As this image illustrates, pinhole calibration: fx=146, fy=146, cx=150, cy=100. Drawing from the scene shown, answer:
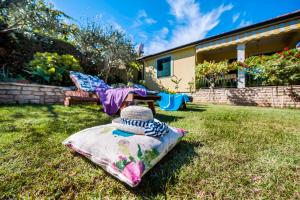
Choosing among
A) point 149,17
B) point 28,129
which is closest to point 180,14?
point 149,17

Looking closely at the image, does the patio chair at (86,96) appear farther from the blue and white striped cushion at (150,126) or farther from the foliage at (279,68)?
the foliage at (279,68)

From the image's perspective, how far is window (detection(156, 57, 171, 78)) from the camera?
1096 centimetres

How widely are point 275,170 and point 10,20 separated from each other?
871 cm

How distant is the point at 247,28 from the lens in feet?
24.2

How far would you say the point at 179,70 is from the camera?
1027 cm

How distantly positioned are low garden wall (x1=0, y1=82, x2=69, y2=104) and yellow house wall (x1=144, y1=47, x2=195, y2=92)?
7.23 m

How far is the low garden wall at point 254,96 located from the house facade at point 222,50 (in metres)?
0.52

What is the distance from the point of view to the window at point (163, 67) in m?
11.0

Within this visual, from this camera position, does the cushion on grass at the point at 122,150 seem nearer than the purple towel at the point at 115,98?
Yes

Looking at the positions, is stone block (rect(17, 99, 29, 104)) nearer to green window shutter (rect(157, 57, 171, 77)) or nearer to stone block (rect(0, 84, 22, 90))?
stone block (rect(0, 84, 22, 90))

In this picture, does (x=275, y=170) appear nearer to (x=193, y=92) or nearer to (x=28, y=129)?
(x=28, y=129)

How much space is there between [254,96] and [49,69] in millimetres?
9004

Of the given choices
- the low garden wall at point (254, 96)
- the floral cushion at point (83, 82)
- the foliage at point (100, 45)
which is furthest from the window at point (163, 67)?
the floral cushion at point (83, 82)

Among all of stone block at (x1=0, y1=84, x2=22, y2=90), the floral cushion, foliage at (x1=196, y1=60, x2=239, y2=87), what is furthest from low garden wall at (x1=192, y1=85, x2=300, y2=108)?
stone block at (x1=0, y1=84, x2=22, y2=90)
